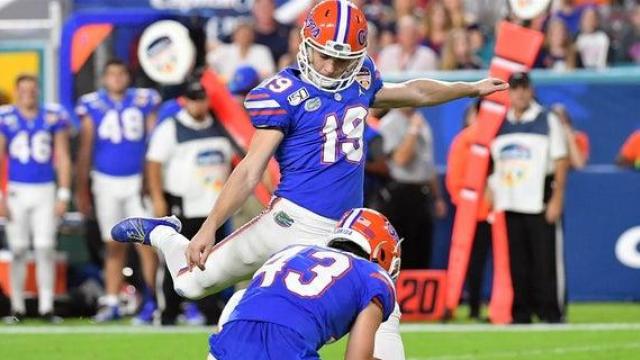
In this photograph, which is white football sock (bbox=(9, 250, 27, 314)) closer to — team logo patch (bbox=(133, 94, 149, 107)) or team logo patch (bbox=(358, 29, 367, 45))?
team logo patch (bbox=(133, 94, 149, 107))

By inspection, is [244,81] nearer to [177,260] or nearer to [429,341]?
[429,341]

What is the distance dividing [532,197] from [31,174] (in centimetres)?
393

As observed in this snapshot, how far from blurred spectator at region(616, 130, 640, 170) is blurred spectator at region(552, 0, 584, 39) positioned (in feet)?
10.2

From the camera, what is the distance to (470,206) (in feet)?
42.9

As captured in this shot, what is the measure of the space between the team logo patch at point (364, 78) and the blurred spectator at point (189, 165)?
4.83m

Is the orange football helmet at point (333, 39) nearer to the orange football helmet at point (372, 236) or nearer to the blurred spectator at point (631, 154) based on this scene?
the orange football helmet at point (372, 236)

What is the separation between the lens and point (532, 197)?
12.6 m

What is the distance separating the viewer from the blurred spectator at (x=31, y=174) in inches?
527

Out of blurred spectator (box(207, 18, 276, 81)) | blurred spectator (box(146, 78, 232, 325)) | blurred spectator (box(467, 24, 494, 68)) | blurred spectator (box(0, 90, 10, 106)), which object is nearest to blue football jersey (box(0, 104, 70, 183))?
blurred spectator (box(0, 90, 10, 106))

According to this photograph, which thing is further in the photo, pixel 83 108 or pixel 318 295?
pixel 83 108

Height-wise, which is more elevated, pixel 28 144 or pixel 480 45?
pixel 480 45

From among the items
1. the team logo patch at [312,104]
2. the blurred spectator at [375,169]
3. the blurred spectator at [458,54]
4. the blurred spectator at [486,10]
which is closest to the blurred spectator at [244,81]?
the blurred spectator at [375,169]

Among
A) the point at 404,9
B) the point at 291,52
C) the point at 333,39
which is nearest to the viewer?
the point at 333,39

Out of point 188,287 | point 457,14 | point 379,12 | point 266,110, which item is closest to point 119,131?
point 457,14
